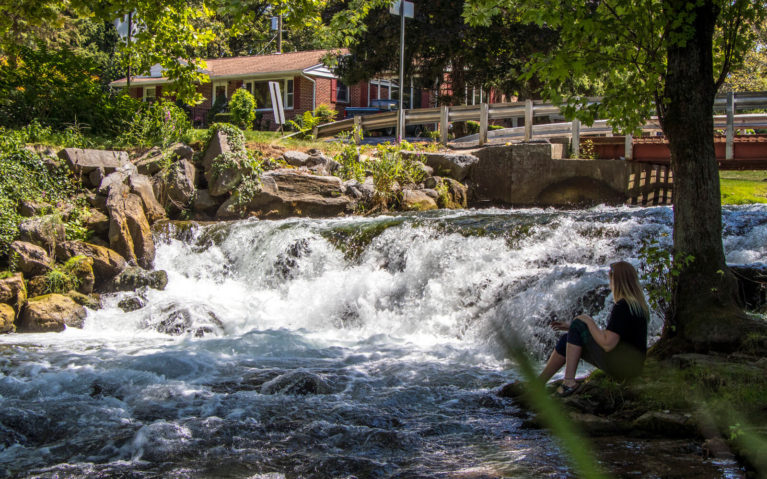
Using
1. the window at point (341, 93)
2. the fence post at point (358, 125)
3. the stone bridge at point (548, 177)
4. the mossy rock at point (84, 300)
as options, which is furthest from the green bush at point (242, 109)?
the mossy rock at point (84, 300)

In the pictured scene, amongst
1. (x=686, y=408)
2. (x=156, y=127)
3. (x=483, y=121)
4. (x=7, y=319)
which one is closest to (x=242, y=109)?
(x=156, y=127)

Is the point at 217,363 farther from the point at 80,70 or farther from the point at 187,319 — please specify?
the point at 80,70

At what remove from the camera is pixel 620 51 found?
22.6 feet

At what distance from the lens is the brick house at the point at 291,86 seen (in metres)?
34.9

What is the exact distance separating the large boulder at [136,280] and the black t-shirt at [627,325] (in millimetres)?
9166

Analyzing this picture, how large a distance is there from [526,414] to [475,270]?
4.87 m

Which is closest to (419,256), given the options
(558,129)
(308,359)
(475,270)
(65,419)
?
(475,270)

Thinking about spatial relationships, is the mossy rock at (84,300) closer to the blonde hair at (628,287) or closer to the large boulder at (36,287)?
the large boulder at (36,287)

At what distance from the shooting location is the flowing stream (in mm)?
5242

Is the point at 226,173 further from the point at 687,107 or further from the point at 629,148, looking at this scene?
the point at 687,107

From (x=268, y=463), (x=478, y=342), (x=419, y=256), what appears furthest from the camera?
(x=419, y=256)

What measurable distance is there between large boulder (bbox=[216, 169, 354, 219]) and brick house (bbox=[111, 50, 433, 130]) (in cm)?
1685

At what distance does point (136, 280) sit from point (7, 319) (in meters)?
2.38

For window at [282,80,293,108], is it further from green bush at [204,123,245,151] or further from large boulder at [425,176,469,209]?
large boulder at [425,176,469,209]
